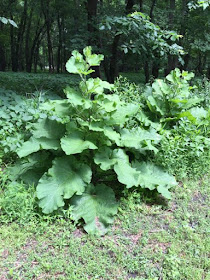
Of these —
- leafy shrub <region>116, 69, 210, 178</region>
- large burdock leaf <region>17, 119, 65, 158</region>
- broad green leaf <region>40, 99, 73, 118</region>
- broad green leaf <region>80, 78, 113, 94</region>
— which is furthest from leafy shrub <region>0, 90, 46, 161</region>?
leafy shrub <region>116, 69, 210, 178</region>

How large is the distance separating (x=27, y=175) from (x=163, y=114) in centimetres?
204

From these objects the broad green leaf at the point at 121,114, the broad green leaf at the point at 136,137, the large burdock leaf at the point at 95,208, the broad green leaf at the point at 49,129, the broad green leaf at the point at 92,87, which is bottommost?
the large burdock leaf at the point at 95,208

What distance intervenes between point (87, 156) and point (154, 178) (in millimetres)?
759

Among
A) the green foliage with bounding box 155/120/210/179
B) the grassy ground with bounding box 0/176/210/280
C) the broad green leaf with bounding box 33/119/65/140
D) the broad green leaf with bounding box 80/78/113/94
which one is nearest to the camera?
the grassy ground with bounding box 0/176/210/280

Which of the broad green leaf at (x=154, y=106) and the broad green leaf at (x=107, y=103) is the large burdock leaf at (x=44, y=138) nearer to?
the broad green leaf at (x=107, y=103)

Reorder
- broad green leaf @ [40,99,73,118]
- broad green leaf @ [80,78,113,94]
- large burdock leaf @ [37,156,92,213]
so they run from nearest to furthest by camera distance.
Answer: large burdock leaf @ [37,156,92,213] < broad green leaf @ [80,78,113,94] < broad green leaf @ [40,99,73,118]

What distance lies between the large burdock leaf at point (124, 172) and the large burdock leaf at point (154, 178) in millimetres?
144

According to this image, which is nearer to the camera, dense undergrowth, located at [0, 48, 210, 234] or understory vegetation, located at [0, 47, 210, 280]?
understory vegetation, located at [0, 47, 210, 280]

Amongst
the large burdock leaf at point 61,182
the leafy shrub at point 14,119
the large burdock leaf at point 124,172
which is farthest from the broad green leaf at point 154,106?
the large burdock leaf at point 61,182

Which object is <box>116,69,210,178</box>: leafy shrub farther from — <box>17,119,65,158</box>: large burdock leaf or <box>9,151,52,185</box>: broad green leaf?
<box>9,151,52,185</box>: broad green leaf

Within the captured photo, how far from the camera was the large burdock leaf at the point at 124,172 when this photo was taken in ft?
8.19

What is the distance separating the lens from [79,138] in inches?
102

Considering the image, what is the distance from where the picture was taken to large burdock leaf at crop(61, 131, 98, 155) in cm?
240

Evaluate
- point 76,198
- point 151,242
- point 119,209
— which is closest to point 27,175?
point 76,198
